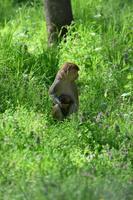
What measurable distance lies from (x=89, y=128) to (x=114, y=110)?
69 centimetres

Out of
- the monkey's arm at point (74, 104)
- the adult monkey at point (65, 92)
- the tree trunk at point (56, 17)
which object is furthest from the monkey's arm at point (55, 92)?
the tree trunk at point (56, 17)

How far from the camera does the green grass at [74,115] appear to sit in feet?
15.6

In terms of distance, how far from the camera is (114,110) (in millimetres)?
6906

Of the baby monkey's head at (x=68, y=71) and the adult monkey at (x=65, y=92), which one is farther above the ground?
the baby monkey's head at (x=68, y=71)

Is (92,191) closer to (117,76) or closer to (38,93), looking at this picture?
(38,93)

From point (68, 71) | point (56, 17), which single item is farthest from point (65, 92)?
point (56, 17)

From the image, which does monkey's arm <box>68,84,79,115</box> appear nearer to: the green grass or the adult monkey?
the adult monkey

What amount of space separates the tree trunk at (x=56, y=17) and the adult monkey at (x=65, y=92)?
204 cm

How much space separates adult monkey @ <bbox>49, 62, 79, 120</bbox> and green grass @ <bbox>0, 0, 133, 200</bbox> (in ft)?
0.52

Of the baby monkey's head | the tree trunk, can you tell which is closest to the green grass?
Result: the tree trunk

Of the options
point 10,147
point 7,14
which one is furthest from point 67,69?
point 7,14

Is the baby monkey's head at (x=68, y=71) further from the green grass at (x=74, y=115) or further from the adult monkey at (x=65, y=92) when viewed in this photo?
the green grass at (x=74, y=115)

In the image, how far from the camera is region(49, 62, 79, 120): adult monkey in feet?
21.5

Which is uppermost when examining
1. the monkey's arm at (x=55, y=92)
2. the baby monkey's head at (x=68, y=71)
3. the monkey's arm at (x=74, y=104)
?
the baby monkey's head at (x=68, y=71)
